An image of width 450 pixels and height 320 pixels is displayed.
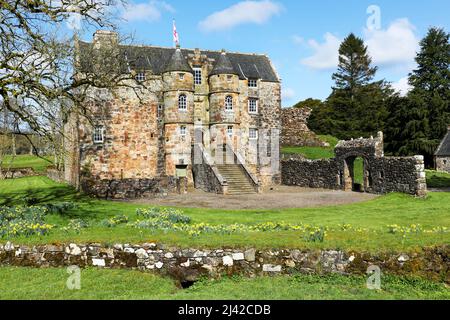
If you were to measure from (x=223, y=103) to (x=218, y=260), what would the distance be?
2994cm

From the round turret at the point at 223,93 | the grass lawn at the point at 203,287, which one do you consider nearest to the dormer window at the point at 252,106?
the round turret at the point at 223,93

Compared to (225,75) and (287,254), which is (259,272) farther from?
(225,75)

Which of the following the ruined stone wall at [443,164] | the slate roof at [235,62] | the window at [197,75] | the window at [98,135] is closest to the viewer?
the window at [98,135]

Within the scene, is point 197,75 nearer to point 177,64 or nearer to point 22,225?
point 177,64

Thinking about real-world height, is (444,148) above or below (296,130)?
below

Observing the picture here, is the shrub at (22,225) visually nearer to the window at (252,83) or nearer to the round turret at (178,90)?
the round turret at (178,90)

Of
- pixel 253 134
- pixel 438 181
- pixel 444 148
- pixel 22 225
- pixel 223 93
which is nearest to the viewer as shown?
pixel 22 225

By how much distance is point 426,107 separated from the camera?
5597 cm

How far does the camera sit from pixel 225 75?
40.0m

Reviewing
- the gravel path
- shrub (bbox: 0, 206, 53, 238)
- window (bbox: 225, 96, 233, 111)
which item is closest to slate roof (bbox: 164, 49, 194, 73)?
window (bbox: 225, 96, 233, 111)

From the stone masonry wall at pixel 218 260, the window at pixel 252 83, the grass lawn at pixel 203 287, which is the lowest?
the grass lawn at pixel 203 287

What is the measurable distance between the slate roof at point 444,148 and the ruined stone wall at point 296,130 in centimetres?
1472

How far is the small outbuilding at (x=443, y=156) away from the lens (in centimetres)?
5431

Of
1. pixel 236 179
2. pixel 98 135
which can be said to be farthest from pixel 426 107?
pixel 98 135
